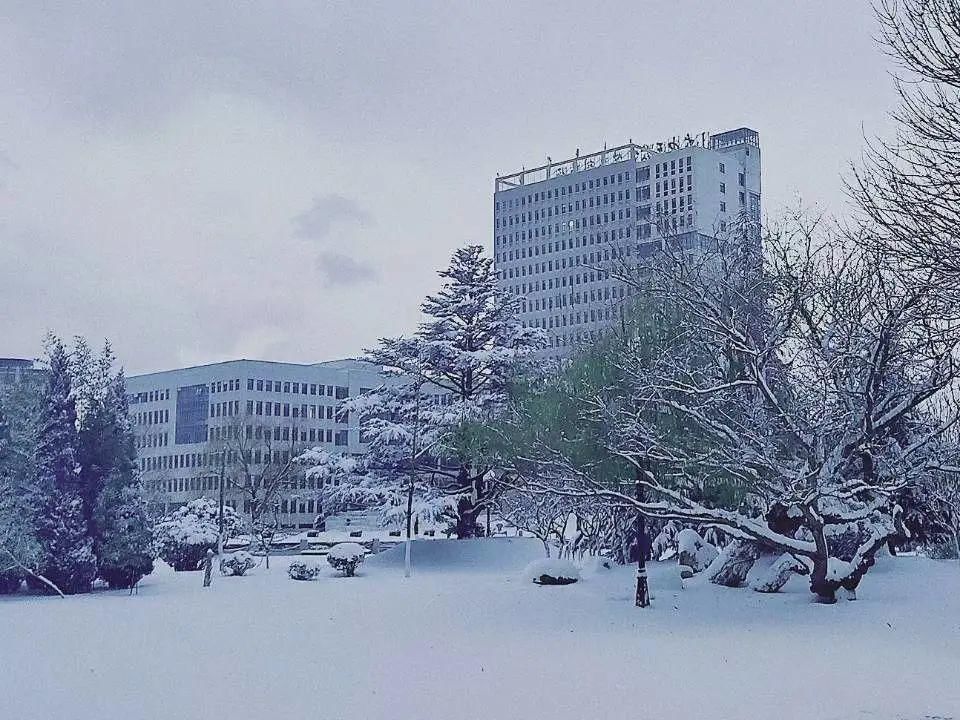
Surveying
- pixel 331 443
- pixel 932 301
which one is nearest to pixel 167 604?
pixel 932 301

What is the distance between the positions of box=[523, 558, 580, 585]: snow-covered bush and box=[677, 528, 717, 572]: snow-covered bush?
10.6 ft

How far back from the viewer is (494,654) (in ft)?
53.2

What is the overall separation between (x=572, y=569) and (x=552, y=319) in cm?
13365

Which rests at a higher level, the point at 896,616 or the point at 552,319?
the point at 552,319

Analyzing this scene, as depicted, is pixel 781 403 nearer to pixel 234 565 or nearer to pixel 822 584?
pixel 822 584

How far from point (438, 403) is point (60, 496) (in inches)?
661

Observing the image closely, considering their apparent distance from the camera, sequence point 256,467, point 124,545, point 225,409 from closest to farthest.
→ point 124,545
point 256,467
point 225,409

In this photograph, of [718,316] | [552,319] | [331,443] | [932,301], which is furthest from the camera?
[552,319]

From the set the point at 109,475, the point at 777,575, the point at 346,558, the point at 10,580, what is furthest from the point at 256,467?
the point at 777,575

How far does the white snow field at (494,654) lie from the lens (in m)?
11.9

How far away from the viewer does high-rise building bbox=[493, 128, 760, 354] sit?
14650 centimetres

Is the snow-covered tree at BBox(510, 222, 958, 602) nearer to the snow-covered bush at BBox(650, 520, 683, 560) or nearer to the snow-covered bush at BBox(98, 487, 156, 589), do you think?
the snow-covered bush at BBox(650, 520, 683, 560)

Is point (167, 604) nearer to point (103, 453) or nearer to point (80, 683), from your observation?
point (103, 453)

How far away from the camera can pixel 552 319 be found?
164m
